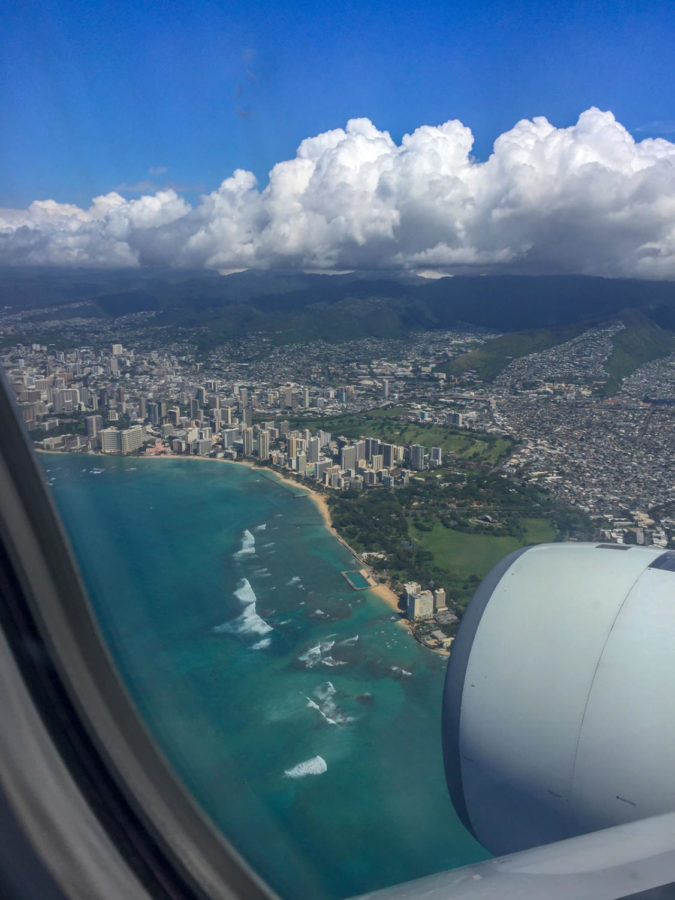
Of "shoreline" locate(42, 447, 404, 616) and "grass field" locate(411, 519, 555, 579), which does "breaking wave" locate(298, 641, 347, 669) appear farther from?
"grass field" locate(411, 519, 555, 579)

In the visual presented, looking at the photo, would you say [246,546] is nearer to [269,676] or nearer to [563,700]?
[269,676]

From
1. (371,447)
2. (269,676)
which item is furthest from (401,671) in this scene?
(371,447)

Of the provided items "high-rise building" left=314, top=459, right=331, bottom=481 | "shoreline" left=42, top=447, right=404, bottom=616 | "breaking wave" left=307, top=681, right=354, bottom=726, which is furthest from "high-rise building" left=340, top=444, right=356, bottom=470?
"breaking wave" left=307, top=681, right=354, bottom=726

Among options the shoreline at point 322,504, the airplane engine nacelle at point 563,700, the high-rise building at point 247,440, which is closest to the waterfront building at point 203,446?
the shoreline at point 322,504

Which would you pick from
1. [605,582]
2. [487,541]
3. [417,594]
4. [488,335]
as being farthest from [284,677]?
[488,335]

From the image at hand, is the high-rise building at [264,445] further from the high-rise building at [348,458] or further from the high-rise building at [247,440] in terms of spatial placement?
the high-rise building at [348,458]
